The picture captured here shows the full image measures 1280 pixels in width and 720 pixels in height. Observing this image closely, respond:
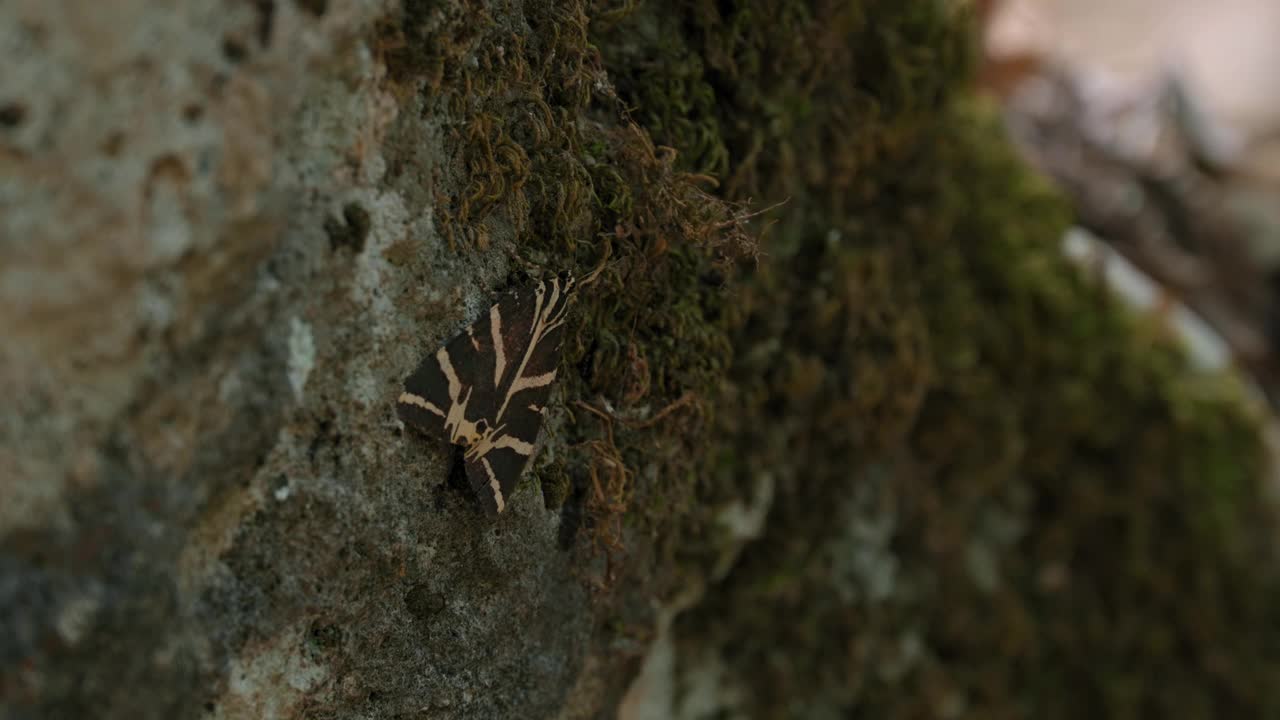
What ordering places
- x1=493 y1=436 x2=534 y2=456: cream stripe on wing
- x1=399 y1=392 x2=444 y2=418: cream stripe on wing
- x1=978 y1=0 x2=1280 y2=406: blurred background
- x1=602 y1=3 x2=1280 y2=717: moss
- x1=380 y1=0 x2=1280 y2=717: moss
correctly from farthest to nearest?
x1=978 y1=0 x2=1280 y2=406: blurred background < x1=602 y1=3 x2=1280 y2=717: moss < x1=380 y1=0 x2=1280 y2=717: moss < x1=493 y1=436 x2=534 y2=456: cream stripe on wing < x1=399 y1=392 x2=444 y2=418: cream stripe on wing

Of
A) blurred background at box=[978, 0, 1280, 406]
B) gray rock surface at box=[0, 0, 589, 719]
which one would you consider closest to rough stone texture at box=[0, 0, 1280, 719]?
gray rock surface at box=[0, 0, 589, 719]

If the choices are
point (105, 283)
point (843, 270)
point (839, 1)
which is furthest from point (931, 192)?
point (105, 283)

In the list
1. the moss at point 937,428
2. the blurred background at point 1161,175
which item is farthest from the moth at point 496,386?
the blurred background at point 1161,175

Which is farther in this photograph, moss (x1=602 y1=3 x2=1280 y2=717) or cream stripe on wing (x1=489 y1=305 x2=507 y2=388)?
moss (x1=602 y1=3 x2=1280 y2=717)

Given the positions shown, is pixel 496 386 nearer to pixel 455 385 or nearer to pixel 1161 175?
pixel 455 385

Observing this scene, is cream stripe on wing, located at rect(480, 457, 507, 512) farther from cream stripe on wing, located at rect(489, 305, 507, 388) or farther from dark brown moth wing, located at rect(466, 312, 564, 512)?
cream stripe on wing, located at rect(489, 305, 507, 388)

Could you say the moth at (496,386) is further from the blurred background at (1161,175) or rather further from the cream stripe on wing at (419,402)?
the blurred background at (1161,175)

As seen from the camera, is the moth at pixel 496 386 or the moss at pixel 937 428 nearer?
the moth at pixel 496 386
